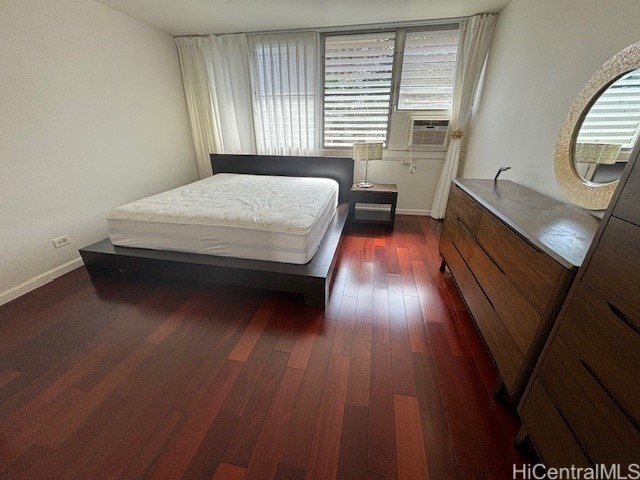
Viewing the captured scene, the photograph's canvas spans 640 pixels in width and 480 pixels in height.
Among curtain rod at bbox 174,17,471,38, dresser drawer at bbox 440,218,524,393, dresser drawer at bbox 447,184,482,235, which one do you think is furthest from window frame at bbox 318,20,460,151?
dresser drawer at bbox 440,218,524,393

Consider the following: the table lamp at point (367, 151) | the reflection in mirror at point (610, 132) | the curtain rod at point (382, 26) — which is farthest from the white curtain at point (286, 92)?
the reflection in mirror at point (610, 132)

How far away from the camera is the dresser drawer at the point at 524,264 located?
0.95 meters

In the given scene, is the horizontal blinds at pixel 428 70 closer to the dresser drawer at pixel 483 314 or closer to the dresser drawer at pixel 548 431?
the dresser drawer at pixel 483 314

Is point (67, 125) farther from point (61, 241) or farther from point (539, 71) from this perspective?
point (539, 71)

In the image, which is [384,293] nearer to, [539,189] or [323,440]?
[323,440]

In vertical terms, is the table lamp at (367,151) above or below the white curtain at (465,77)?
below

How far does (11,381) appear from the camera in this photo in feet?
4.44

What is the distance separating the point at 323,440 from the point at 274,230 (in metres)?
1.23

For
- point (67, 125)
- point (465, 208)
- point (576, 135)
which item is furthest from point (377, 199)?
point (67, 125)

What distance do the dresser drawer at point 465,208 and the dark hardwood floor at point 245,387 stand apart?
2.05ft

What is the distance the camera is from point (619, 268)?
688 millimetres

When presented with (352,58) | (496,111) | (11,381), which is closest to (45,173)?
(11,381)

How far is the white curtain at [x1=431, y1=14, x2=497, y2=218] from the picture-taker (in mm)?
2781

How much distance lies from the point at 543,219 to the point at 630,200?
0.70m
